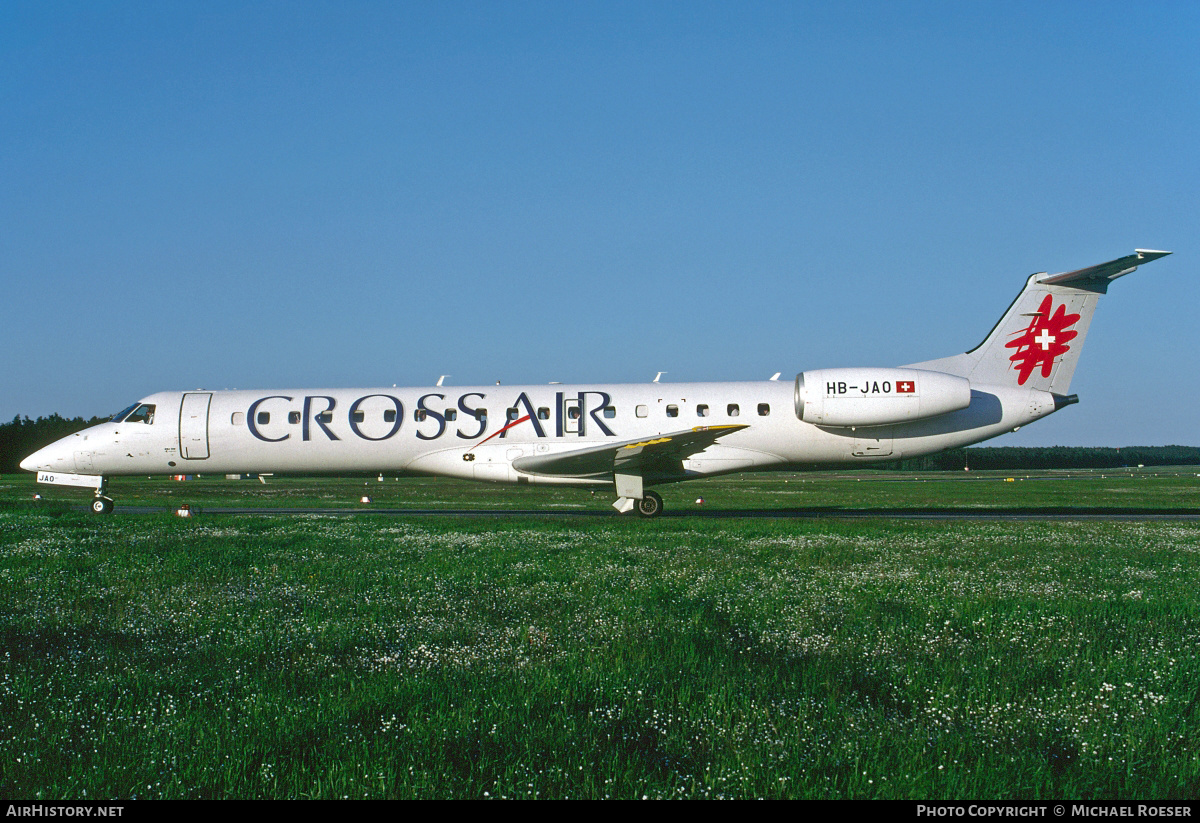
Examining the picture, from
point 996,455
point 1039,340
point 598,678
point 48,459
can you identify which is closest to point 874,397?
point 1039,340

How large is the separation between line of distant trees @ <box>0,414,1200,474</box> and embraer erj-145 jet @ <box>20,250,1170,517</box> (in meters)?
47.3

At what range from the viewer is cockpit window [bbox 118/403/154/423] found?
2212 cm

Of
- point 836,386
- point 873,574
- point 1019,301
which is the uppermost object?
point 1019,301

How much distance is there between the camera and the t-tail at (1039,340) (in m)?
20.9

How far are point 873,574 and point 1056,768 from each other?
223 inches

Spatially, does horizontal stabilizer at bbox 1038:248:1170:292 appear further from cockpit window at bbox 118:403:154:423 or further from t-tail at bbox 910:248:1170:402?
cockpit window at bbox 118:403:154:423

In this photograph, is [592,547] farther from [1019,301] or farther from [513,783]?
[1019,301]

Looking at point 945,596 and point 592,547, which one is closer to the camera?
point 945,596

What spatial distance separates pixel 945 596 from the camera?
8.08 metres


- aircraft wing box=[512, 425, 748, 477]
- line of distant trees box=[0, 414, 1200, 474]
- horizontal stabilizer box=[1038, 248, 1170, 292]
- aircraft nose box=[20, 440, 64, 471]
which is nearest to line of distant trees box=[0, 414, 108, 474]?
line of distant trees box=[0, 414, 1200, 474]

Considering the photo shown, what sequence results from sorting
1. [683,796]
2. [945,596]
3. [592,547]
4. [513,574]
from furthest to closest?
[592,547]
[513,574]
[945,596]
[683,796]

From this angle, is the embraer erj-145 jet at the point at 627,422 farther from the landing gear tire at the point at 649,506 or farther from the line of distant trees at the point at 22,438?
the line of distant trees at the point at 22,438

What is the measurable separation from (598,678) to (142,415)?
69.0 ft

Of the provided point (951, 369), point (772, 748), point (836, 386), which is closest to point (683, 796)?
point (772, 748)
